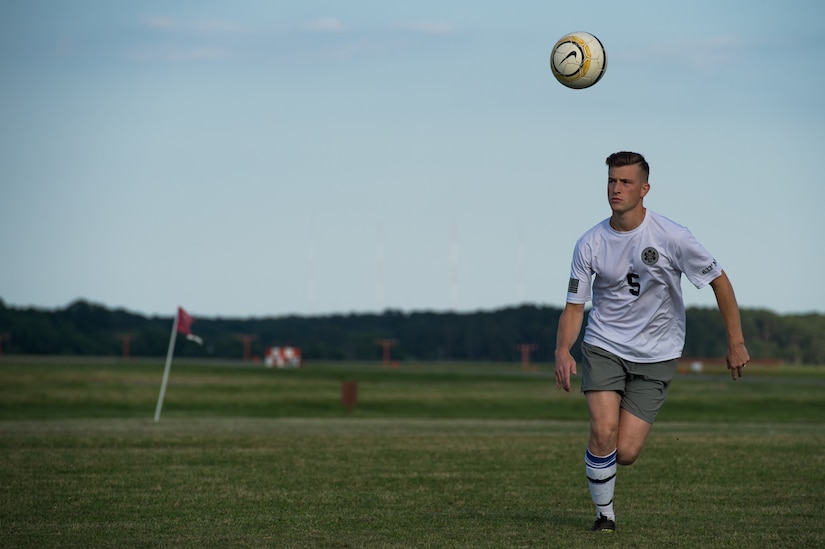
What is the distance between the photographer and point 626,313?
959 centimetres

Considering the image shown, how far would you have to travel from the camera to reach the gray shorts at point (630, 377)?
9547 mm

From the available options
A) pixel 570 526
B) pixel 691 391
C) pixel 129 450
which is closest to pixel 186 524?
pixel 570 526

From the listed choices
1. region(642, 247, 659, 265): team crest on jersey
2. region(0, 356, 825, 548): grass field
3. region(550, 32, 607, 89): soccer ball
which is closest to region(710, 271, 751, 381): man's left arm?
region(642, 247, 659, 265): team crest on jersey

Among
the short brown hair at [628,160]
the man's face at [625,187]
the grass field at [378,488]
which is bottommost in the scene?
the grass field at [378,488]

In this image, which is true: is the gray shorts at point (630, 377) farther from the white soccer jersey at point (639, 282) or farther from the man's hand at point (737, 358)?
the man's hand at point (737, 358)

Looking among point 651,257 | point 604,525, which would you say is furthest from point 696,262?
point 604,525

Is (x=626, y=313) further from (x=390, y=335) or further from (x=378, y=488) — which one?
(x=390, y=335)

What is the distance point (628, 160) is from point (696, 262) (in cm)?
99

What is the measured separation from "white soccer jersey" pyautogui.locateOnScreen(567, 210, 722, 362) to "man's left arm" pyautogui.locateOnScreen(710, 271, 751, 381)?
0.38 ft

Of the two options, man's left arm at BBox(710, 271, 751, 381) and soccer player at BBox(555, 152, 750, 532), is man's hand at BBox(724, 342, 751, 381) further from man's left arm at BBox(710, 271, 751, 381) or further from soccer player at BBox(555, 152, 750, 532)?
soccer player at BBox(555, 152, 750, 532)

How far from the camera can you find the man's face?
947 cm

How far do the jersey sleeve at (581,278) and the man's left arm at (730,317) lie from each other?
985mm

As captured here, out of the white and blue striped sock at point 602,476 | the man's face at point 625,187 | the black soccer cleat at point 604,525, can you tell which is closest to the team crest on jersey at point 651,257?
the man's face at point 625,187

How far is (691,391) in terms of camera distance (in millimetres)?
62219
